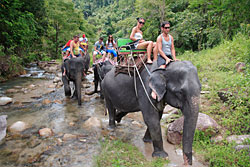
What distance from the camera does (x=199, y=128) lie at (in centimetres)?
407

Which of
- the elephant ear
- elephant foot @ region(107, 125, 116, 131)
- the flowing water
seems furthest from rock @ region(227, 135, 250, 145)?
elephant foot @ region(107, 125, 116, 131)

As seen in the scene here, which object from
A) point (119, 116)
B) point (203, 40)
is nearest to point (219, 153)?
point (119, 116)

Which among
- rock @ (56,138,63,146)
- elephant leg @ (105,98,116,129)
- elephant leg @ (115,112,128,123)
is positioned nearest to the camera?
rock @ (56,138,63,146)

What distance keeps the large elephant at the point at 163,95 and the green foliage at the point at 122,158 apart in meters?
0.27

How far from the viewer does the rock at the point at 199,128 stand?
158 inches

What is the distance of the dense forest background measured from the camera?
377 inches

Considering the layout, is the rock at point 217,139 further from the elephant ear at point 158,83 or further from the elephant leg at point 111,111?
the elephant leg at point 111,111

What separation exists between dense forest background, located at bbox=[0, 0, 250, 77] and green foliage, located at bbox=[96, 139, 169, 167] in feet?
25.4

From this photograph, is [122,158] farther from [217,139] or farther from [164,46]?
[164,46]

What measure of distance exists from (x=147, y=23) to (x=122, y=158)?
1482cm

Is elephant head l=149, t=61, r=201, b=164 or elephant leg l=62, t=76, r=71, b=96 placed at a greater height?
elephant head l=149, t=61, r=201, b=164

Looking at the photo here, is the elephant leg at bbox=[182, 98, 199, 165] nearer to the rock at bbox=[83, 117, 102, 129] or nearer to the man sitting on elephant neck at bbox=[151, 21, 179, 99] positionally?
the man sitting on elephant neck at bbox=[151, 21, 179, 99]

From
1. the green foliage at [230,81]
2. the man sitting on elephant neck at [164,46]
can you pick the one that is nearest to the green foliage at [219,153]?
the green foliage at [230,81]

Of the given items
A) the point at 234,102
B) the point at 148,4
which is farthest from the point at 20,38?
the point at 234,102
